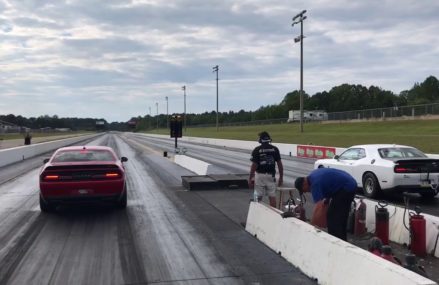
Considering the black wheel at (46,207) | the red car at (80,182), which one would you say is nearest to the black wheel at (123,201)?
the red car at (80,182)

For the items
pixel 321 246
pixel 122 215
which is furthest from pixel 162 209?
pixel 321 246

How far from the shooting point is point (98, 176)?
36.5 feet

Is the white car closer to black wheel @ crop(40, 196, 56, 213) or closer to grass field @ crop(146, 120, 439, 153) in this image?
black wheel @ crop(40, 196, 56, 213)

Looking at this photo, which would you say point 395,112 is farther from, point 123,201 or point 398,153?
point 123,201

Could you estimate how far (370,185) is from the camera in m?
13.9

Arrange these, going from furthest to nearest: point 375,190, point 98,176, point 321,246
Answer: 1. point 375,190
2. point 98,176
3. point 321,246

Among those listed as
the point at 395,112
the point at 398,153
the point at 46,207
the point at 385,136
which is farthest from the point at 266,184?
the point at 395,112

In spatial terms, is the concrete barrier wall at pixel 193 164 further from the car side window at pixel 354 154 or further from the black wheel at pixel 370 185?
the black wheel at pixel 370 185

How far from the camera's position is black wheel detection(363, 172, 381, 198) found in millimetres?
13500

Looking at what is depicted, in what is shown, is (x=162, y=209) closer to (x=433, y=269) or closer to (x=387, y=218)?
(x=387, y=218)

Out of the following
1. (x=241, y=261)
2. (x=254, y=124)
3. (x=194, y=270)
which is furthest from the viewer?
(x=254, y=124)

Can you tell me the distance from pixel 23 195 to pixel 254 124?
10504cm

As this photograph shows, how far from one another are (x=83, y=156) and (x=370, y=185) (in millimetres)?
7237

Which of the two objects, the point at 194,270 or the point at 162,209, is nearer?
the point at 194,270
